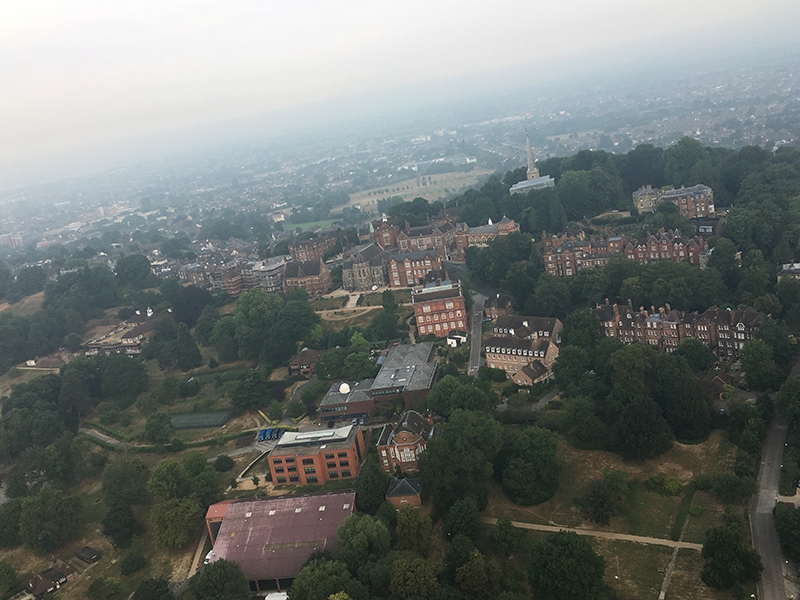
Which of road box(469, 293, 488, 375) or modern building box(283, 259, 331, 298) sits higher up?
modern building box(283, 259, 331, 298)

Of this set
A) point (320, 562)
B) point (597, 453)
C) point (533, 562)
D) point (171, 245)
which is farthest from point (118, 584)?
point (171, 245)

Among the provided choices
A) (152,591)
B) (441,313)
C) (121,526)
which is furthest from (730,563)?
(121,526)

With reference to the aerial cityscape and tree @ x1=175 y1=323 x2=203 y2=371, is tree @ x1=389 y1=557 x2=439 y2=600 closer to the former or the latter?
the aerial cityscape

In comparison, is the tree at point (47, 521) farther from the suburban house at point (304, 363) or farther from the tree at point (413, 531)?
the tree at point (413, 531)

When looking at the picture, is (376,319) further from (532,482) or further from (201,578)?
(201,578)

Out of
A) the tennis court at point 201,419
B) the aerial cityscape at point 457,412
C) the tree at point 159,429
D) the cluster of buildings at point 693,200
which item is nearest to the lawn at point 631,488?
the aerial cityscape at point 457,412

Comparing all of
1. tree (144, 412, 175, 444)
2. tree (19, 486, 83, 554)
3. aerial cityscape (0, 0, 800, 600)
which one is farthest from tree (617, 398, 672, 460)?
tree (19, 486, 83, 554)

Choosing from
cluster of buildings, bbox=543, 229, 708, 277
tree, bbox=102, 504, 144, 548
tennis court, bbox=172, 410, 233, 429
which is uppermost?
cluster of buildings, bbox=543, 229, 708, 277
